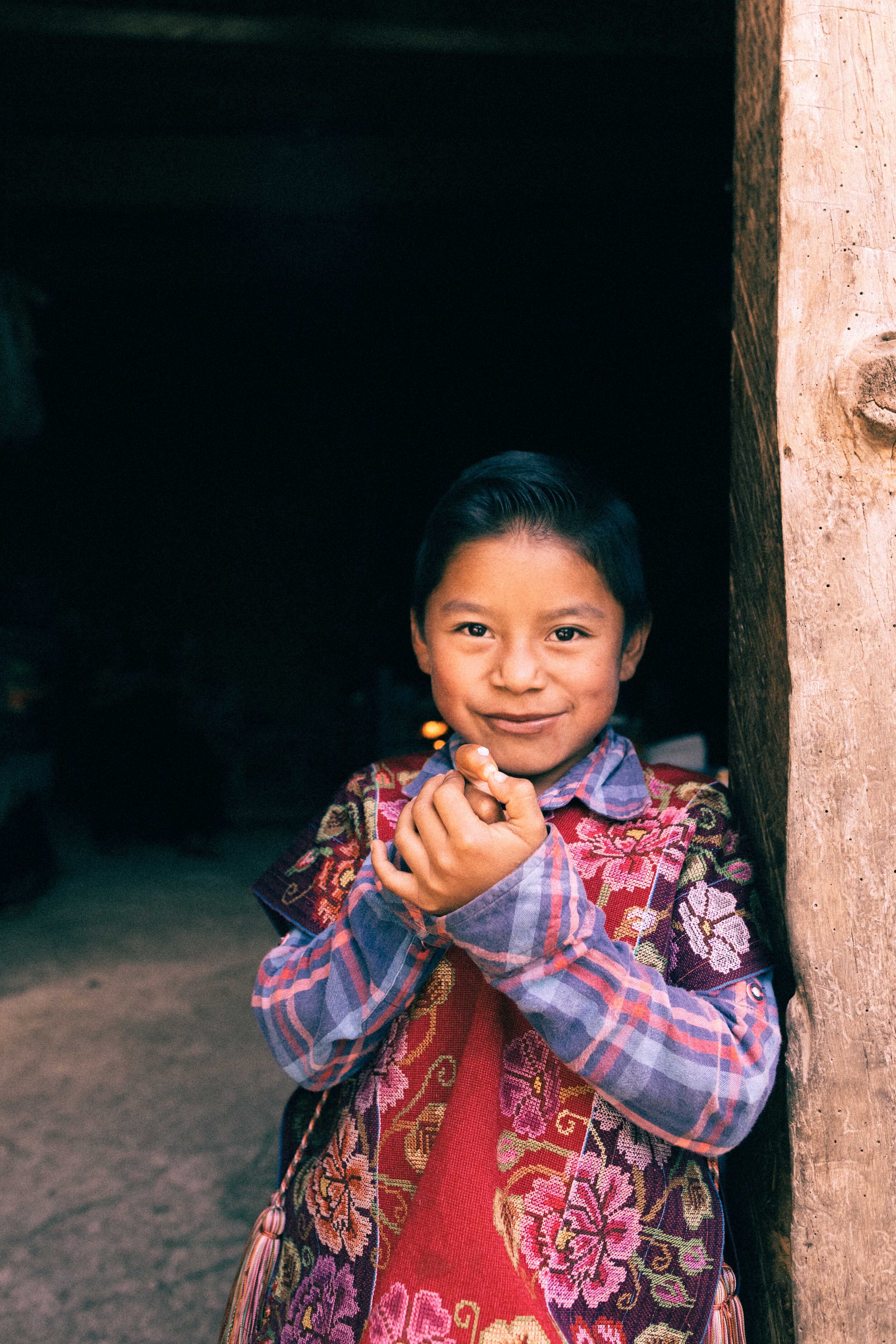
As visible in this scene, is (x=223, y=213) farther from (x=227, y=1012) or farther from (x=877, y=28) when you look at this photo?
(x=877, y=28)

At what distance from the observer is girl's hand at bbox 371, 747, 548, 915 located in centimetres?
81

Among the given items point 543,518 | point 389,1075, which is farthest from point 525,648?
point 389,1075

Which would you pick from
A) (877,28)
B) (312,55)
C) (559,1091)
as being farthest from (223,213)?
(559,1091)

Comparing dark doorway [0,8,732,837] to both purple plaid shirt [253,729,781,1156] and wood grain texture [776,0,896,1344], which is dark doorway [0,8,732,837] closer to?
wood grain texture [776,0,896,1344]

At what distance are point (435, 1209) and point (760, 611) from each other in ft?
2.25

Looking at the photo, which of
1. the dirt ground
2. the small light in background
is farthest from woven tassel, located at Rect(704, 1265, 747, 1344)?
the small light in background

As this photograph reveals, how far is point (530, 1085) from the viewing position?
3.19ft

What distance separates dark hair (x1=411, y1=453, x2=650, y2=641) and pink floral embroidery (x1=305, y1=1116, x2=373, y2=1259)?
1.99 feet

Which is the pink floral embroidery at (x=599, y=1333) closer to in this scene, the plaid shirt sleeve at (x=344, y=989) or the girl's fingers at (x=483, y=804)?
the plaid shirt sleeve at (x=344, y=989)

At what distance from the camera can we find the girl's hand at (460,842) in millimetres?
811

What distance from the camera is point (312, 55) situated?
268cm

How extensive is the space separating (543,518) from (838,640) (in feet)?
1.12

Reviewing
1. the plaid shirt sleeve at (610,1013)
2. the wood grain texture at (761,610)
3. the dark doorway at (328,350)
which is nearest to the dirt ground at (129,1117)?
the wood grain texture at (761,610)

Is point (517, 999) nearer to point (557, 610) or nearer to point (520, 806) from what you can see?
point (520, 806)
